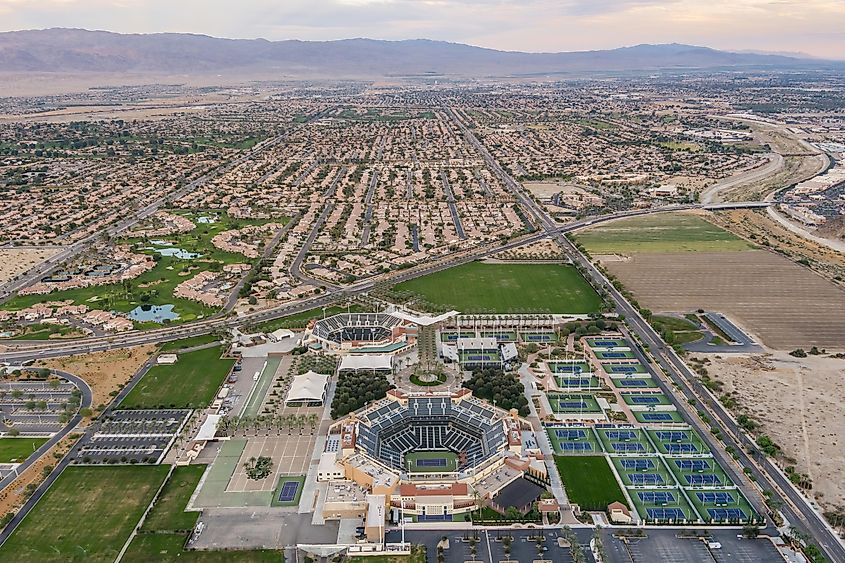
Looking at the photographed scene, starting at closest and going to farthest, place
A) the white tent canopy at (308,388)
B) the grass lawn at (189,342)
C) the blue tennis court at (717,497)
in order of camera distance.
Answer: the blue tennis court at (717,497) → the white tent canopy at (308,388) → the grass lawn at (189,342)

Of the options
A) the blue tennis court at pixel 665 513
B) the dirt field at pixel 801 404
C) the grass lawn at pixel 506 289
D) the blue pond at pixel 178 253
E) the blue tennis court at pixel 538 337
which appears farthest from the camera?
the blue pond at pixel 178 253

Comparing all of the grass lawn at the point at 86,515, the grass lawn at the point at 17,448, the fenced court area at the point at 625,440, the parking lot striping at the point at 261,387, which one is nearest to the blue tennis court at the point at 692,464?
the fenced court area at the point at 625,440

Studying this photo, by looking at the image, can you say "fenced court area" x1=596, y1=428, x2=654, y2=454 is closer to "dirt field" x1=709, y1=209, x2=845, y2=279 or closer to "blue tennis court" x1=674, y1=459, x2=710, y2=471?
"blue tennis court" x1=674, y1=459, x2=710, y2=471

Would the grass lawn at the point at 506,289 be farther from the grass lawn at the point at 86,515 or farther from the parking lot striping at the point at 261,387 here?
the grass lawn at the point at 86,515

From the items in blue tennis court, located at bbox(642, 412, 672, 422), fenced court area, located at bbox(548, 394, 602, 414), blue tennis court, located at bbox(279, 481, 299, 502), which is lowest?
blue tennis court, located at bbox(279, 481, 299, 502)

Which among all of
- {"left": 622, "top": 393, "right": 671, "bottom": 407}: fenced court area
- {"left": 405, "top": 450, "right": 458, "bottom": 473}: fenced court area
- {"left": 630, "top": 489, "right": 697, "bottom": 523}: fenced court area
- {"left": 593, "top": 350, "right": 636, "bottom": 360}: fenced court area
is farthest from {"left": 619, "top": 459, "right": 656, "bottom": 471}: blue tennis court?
{"left": 593, "top": 350, "right": 636, "bottom": 360}: fenced court area

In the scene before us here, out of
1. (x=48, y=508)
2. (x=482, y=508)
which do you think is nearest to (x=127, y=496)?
(x=48, y=508)
